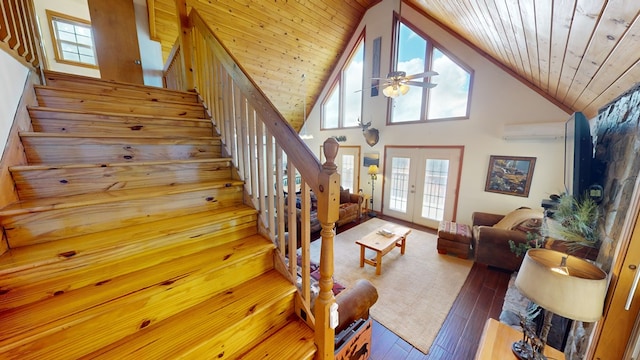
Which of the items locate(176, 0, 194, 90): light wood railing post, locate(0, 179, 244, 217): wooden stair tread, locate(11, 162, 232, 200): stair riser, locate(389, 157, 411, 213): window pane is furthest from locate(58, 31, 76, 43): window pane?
locate(389, 157, 411, 213): window pane

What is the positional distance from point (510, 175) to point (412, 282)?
9.11ft

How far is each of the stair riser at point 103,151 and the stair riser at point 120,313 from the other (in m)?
0.91

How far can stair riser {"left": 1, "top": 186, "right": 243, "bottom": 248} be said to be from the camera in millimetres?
1000

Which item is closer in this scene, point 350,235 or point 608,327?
point 608,327

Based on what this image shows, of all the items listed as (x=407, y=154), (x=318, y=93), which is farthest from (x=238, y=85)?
(x=318, y=93)

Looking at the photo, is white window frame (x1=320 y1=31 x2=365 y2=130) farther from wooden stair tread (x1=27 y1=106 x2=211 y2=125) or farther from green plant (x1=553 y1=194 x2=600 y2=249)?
wooden stair tread (x1=27 y1=106 x2=211 y2=125)

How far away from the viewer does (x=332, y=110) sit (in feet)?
21.8

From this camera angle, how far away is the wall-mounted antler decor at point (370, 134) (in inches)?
214

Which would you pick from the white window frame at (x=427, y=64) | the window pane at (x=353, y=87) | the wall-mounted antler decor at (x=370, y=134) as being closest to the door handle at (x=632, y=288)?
the white window frame at (x=427, y=64)

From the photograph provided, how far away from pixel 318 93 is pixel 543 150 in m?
5.43

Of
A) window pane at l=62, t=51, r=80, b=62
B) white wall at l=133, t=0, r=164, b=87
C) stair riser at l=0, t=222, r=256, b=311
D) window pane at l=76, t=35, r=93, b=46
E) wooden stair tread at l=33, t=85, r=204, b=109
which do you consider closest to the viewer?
stair riser at l=0, t=222, r=256, b=311

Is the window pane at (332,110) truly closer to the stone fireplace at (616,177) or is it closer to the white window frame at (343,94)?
the white window frame at (343,94)

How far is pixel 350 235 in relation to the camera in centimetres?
443

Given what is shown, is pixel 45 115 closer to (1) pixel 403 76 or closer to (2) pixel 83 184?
(2) pixel 83 184
